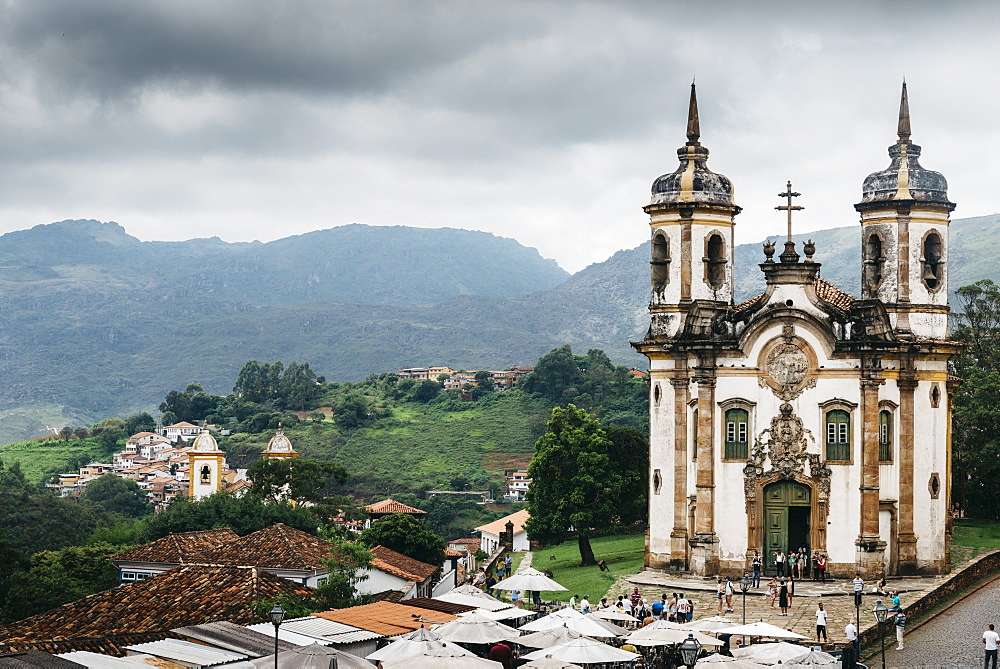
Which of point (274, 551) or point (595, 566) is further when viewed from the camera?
point (274, 551)

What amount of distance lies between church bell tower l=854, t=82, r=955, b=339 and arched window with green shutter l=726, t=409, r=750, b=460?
499 cm

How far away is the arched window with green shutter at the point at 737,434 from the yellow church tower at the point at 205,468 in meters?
61.2

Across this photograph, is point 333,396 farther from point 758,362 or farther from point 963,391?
point 758,362

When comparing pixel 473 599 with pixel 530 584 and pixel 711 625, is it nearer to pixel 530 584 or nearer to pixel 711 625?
pixel 530 584

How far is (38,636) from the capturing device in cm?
3391

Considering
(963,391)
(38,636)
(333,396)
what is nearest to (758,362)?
(963,391)

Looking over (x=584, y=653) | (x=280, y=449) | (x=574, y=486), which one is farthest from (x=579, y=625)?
(x=280, y=449)

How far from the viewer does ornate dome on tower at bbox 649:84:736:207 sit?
42469mm

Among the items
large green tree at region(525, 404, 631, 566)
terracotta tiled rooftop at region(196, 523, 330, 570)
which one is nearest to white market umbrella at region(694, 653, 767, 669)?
large green tree at region(525, 404, 631, 566)

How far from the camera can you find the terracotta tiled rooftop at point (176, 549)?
49.2 m

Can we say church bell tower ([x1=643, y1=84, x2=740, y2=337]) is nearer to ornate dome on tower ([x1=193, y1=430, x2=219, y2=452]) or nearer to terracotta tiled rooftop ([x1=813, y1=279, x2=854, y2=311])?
terracotta tiled rooftop ([x1=813, y1=279, x2=854, y2=311])

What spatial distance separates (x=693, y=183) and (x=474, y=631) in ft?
56.2

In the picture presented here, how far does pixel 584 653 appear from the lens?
27.9 meters

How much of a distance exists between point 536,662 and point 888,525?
55.7 ft
